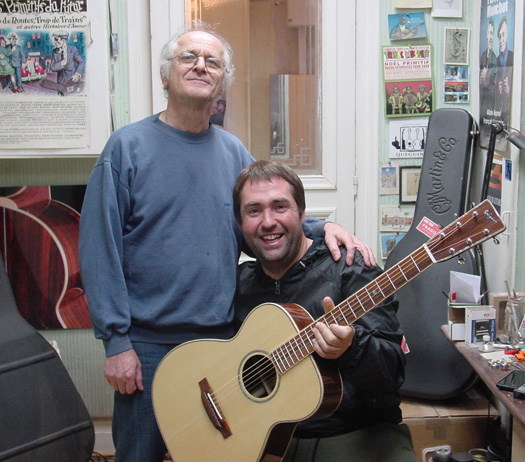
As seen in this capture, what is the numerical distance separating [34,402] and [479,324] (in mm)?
1370

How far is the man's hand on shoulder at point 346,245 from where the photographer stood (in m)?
1.75

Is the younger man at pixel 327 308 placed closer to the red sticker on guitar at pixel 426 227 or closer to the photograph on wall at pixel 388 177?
the red sticker on guitar at pixel 426 227

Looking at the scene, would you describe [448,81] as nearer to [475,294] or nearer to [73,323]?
[475,294]

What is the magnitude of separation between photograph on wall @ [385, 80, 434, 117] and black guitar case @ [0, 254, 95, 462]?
1612 mm

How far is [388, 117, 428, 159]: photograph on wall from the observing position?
2756 mm

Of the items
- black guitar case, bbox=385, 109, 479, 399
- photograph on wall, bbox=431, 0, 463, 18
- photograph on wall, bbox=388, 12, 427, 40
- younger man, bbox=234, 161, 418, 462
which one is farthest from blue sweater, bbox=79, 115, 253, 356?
photograph on wall, bbox=431, 0, 463, 18

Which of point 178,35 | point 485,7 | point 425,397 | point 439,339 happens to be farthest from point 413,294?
point 178,35

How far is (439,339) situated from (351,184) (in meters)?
0.74

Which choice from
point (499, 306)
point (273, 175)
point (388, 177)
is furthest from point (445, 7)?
point (273, 175)

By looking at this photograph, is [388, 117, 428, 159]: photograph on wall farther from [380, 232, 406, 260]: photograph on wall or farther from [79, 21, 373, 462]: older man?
[79, 21, 373, 462]: older man

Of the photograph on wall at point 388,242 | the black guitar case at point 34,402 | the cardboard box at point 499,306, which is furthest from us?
the photograph on wall at point 388,242

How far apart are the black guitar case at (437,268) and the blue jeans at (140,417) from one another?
1.07 m

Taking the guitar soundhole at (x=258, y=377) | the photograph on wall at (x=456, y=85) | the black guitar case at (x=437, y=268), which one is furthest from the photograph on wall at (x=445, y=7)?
the guitar soundhole at (x=258, y=377)

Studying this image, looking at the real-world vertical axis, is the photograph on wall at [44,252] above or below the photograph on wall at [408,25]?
below
